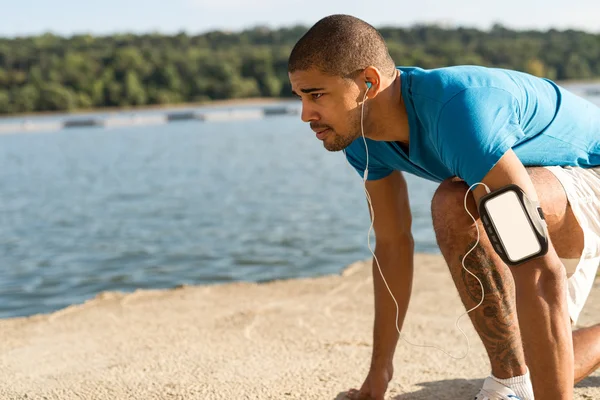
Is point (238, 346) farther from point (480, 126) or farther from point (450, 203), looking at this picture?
point (480, 126)

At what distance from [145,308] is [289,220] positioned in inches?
247

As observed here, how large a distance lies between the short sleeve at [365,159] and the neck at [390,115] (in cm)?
19

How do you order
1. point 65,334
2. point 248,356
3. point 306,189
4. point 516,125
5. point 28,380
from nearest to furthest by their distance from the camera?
1. point 516,125
2. point 28,380
3. point 248,356
4. point 65,334
5. point 306,189

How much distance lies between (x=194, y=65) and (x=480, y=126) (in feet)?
311

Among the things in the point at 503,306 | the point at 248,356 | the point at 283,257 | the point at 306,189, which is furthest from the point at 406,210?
the point at 306,189

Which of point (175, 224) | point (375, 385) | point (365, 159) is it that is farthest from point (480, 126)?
point (175, 224)

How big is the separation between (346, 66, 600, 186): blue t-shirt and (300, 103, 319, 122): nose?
304mm

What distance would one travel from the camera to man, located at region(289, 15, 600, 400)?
2.20m

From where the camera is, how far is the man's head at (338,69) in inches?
98.2

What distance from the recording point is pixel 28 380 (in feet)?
11.4

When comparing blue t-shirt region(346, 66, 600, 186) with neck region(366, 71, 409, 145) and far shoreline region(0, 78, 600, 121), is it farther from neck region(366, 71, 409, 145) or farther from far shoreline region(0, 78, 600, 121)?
far shoreline region(0, 78, 600, 121)

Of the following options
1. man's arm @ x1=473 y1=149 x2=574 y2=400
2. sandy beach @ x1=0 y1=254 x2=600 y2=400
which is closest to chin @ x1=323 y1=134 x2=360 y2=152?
man's arm @ x1=473 y1=149 x2=574 y2=400

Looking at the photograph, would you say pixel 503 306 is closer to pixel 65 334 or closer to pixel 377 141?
pixel 377 141

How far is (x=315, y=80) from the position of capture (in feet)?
8.25
